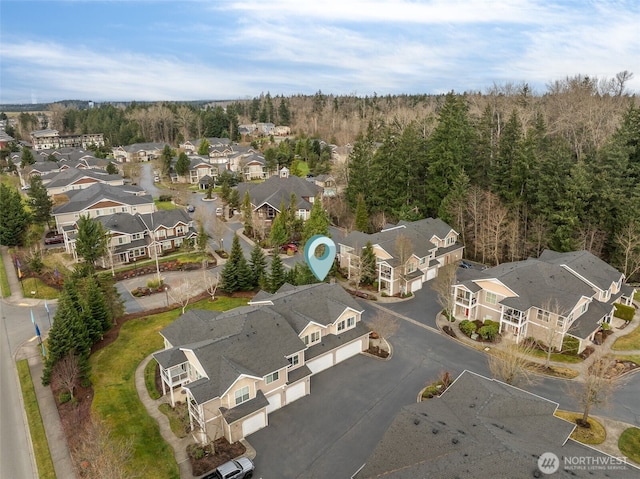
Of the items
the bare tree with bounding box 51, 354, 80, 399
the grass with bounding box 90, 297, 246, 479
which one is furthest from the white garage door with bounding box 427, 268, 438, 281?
the bare tree with bounding box 51, 354, 80, 399

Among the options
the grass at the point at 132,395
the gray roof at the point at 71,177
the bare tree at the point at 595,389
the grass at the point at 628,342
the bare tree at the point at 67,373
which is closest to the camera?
the grass at the point at 132,395

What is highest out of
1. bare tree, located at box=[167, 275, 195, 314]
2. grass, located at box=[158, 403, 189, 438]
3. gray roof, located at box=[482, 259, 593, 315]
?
gray roof, located at box=[482, 259, 593, 315]

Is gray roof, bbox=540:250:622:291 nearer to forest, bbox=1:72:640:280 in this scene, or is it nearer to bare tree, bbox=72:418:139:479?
forest, bbox=1:72:640:280

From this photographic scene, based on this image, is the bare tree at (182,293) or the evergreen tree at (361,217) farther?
the evergreen tree at (361,217)

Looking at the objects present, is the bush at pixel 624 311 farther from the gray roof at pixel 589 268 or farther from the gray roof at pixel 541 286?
the gray roof at pixel 541 286

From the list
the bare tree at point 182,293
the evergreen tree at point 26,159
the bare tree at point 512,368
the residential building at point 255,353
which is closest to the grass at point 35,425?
the residential building at point 255,353

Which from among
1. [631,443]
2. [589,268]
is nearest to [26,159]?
[589,268]
